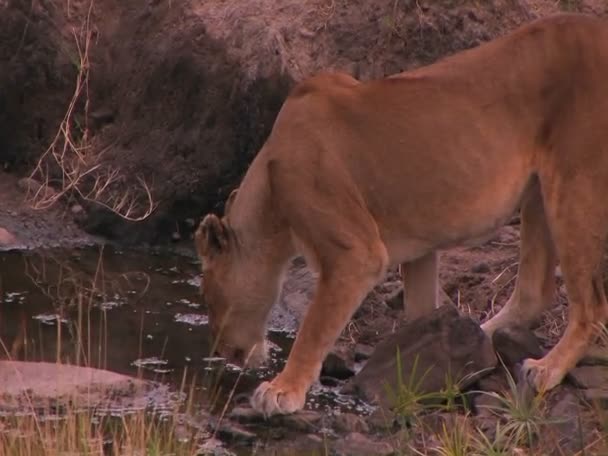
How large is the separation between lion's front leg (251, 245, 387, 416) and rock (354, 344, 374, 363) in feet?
3.62

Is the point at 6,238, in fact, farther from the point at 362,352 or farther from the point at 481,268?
the point at 481,268

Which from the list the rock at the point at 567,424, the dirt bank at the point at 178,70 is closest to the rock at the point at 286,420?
the rock at the point at 567,424

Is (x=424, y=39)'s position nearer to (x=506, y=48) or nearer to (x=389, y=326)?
(x=389, y=326)

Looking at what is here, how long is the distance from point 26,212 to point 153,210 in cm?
84

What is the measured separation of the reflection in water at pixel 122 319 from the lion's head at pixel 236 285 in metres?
0.21

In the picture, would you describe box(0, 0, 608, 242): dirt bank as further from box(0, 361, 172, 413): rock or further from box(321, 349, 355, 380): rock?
box(0, 361, 172, 413): rock

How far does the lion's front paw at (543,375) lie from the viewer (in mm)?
7223

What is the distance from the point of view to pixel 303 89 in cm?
749

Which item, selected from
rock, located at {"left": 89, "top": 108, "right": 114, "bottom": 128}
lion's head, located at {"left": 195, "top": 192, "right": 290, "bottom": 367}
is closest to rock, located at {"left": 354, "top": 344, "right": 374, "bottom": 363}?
lion's head, located at {"left": 195, "top": 192, "right": 290, "bottom": 367}

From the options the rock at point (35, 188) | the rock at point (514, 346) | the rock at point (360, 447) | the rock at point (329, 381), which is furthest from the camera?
the rock at point (35, 188)

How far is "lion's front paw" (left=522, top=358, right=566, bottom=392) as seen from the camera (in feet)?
23.7

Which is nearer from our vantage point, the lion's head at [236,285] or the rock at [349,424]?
the rock at [349,424]

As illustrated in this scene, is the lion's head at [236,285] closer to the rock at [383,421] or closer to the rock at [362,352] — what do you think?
the rock at [362,352]

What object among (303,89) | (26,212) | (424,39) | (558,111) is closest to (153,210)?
(26,212)
